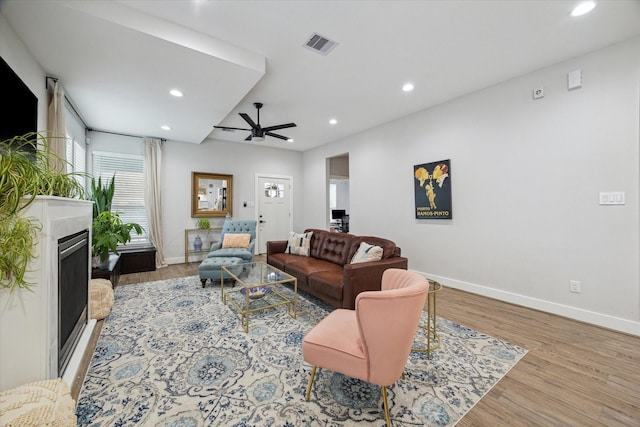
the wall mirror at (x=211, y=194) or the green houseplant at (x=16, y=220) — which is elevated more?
the wall mirror at (x=211, y=194)

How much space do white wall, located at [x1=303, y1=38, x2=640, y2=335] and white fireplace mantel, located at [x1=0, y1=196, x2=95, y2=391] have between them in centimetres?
410

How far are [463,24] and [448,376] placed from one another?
2.89 m

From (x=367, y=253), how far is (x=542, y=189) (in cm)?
216

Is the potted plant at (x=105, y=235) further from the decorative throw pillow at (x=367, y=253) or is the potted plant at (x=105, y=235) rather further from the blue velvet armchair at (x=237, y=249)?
the decorative throw pillow at (x=367, y=253)

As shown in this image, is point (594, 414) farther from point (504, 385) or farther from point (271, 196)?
point (271, 196)

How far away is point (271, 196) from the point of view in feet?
22.3

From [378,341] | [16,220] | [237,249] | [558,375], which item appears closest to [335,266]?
[237,249]

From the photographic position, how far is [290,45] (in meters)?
2.59

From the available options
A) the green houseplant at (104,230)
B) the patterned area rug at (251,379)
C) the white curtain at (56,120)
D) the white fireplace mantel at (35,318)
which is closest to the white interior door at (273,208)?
the green houseplant at (104,230)

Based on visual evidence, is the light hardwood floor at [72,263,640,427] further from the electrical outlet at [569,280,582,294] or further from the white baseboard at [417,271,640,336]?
the electrical outlet at [569,280,582,294]

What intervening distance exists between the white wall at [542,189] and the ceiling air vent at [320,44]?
67.8 inches

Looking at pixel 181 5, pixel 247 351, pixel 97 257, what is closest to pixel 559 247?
pixel 247 351

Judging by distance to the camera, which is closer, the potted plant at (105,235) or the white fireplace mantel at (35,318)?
the white fireplace mantel at (35,318)

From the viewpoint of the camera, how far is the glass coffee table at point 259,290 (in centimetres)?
281
